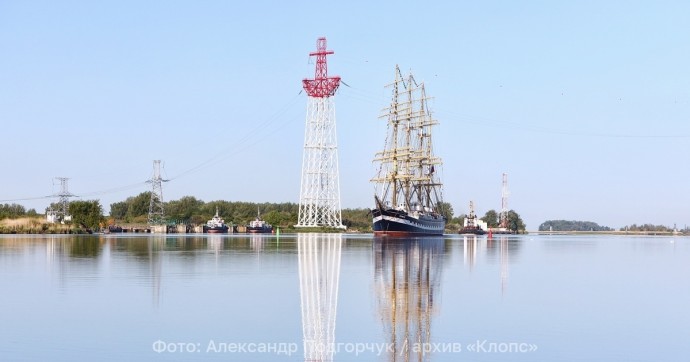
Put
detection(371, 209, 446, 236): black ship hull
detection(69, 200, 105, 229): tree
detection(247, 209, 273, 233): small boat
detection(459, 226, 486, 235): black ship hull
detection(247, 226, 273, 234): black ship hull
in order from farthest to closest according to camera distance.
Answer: detection(459, 226, 486, 235): black ship hull
detection(247, 209, 273, 233): small boat
detection(247, 226, 273, 234): black ship hull
detection(69, 200, 105, 229): tree
detection(371, 209, 446, 236): black ship hull

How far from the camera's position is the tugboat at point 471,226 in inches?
7126

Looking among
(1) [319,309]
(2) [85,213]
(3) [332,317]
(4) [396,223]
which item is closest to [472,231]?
(4) [396,223]

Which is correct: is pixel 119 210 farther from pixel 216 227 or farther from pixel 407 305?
pixel 407 305

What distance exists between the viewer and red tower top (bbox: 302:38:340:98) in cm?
11031

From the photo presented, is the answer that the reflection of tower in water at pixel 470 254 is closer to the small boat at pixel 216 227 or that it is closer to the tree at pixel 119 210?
the small boat at pixel 216 227

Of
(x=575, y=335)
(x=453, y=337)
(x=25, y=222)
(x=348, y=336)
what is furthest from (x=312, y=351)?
(x=25, y=222)

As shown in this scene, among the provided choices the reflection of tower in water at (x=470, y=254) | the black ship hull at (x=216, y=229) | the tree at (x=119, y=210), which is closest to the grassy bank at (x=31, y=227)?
the black ship hull at (x=216, y=229)

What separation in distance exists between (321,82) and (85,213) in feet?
140

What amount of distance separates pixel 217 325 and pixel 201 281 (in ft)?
30.5

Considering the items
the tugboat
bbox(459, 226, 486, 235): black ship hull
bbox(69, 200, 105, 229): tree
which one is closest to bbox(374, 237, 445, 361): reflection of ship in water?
bbox(69, 200, 105, 229): tree

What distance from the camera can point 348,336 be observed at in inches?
550

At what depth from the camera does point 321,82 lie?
365 ft

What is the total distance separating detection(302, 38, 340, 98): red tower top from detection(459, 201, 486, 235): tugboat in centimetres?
8029

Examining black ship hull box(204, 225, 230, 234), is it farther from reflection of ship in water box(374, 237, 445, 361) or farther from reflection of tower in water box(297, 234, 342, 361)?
reflection of ship in water box(374, 237, 445, 361)
